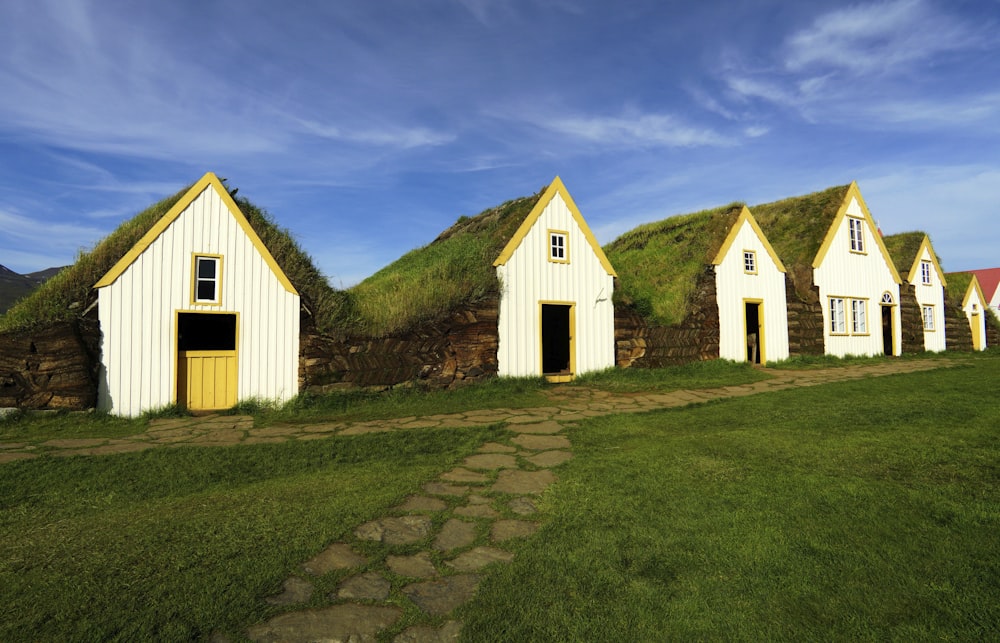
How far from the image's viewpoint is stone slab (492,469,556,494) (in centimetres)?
537

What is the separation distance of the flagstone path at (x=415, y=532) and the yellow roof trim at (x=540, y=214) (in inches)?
235

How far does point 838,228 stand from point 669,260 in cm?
791

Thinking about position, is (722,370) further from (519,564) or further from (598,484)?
(519,564)

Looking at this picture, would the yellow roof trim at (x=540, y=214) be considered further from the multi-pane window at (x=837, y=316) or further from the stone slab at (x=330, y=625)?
the stone slab at (x=330, y=625)

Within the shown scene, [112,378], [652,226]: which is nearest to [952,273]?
[652,226]

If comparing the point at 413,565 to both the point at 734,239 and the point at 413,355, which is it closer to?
the point at 413,355

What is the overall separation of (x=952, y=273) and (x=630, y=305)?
92.5 feet

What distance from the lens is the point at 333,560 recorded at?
3641 millimetres

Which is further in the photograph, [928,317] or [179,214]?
[928,317]

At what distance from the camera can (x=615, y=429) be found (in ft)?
27.2

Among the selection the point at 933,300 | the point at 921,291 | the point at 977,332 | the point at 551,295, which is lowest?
the point at 977,332

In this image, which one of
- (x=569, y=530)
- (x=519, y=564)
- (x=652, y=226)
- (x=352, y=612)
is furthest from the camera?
(x=652, y=226)

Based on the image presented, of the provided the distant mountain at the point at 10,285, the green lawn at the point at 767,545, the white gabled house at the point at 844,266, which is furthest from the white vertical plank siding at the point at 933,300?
the distant mountain at the point at 10,285

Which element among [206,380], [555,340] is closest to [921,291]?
[555,340]
